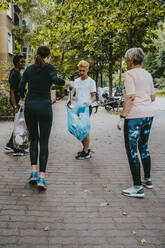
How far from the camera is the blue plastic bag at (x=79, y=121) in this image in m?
4.92

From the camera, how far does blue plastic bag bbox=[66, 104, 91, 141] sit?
4922 mm

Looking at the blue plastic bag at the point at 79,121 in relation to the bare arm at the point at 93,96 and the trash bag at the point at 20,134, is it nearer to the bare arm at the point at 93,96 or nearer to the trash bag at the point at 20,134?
the bare arm at the point at 93,96

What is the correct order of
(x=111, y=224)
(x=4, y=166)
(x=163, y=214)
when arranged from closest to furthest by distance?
(x=111, y=224) → (x=163, y=214) → (x=4, y=166)

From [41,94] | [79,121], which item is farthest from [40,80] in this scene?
[79,121]

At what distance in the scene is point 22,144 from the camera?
170 inches

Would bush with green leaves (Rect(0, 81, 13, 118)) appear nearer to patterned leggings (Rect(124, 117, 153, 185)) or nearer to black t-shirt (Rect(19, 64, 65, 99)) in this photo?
black t-shirt (Rect(19, 64, 65, 99))

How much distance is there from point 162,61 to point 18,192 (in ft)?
146

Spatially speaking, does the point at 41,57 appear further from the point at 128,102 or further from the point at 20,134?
the point at 20,134

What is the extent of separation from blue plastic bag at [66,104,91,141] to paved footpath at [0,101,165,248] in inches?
25.2

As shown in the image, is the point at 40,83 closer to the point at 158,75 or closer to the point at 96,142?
the point at 96,142

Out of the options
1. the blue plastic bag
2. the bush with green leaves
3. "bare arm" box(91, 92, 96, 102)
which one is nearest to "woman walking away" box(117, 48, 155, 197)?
the blue plastic bag

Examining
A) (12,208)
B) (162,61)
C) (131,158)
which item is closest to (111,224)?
(131,158)

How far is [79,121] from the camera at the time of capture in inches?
195

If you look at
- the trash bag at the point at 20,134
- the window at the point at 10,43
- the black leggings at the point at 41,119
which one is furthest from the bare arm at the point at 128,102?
the window at the point at 10,43
